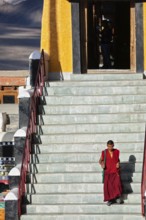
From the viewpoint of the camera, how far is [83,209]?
2277cm

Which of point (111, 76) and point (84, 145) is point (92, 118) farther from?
point (111, 76)

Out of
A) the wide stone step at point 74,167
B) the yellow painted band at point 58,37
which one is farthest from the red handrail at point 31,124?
the yellow painted band at point 58,37

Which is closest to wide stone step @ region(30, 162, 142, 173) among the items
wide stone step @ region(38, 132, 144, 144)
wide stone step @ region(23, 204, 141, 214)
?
wide stone step @ region(38, 132, 144, 144)

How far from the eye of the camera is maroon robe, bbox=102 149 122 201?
887 inches

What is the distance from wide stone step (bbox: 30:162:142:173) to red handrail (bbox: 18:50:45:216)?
27cm

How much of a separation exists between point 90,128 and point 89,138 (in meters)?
0.30

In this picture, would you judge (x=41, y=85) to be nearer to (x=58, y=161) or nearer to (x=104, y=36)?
(x=58, y=161)

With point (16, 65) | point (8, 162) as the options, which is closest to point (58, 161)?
point (8, 162)

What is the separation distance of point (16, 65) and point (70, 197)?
31.9 meters

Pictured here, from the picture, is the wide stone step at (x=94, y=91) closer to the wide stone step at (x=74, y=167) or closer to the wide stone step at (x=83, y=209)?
the wide stone step at (x=74, y=167)

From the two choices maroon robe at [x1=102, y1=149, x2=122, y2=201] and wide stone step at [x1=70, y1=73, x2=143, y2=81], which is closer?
maroon robe at [x1=102, y1=149, x2=122, y2=201]

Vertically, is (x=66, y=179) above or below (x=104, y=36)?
below

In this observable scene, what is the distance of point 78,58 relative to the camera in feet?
86.6

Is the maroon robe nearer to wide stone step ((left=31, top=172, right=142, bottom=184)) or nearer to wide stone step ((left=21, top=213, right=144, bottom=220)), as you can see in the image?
wide stone step ((left=21, top=213, right=144, bottom=220))
